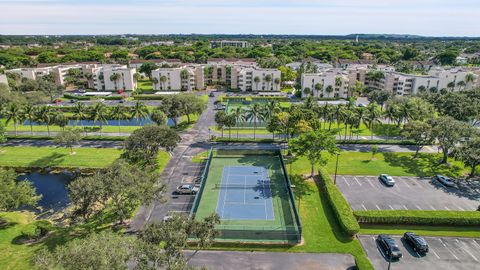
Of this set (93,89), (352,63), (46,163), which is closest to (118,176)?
(46,163)

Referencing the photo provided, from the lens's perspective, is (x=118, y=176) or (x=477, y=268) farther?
(x=118, y=176)

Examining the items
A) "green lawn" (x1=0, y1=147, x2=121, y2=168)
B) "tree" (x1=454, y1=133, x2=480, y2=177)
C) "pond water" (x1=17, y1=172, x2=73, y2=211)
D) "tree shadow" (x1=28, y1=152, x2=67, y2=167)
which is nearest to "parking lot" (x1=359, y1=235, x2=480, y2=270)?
"tree" (x1=454, y1=133, x2=480, y2=177)

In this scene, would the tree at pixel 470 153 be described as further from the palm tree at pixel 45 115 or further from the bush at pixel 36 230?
the palm tree at pixel 45 115

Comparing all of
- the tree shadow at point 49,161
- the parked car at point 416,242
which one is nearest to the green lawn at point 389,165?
the parked car at point 416,242

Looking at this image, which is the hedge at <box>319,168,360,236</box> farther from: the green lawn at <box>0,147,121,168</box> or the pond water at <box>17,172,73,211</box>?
the green lawn at <box>0,147,121,168</box>

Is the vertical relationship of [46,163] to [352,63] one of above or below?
below

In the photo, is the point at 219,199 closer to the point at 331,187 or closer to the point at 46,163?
the point at 331,187

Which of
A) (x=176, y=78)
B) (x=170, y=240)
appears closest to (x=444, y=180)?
(x=170, y=240)
